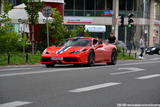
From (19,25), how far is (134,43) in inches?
1476

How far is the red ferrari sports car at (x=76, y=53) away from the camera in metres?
18.8

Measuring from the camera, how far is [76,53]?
61.9ft

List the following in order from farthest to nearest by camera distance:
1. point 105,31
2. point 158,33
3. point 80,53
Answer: point 158,33 → point 105,31 → point 80,53

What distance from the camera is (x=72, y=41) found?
20.1 metres

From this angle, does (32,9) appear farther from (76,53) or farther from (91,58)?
(76,53)

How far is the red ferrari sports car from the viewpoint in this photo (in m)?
18.8

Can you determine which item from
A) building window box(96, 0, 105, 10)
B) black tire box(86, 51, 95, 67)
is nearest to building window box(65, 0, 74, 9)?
building window box(96, 0, 105, 10)

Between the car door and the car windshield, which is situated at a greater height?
the car windshield

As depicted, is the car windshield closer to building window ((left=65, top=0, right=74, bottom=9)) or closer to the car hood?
the car hood

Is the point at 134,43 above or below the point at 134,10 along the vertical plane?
below

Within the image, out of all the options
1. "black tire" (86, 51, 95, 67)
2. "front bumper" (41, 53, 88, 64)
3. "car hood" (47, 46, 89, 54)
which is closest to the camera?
"front bumper" (41, 53, 88, 64)

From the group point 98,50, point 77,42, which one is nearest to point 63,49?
point 77,42

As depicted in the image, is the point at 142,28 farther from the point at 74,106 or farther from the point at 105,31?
the point at 74,106

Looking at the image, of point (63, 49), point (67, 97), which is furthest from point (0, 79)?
point (63, 49)
